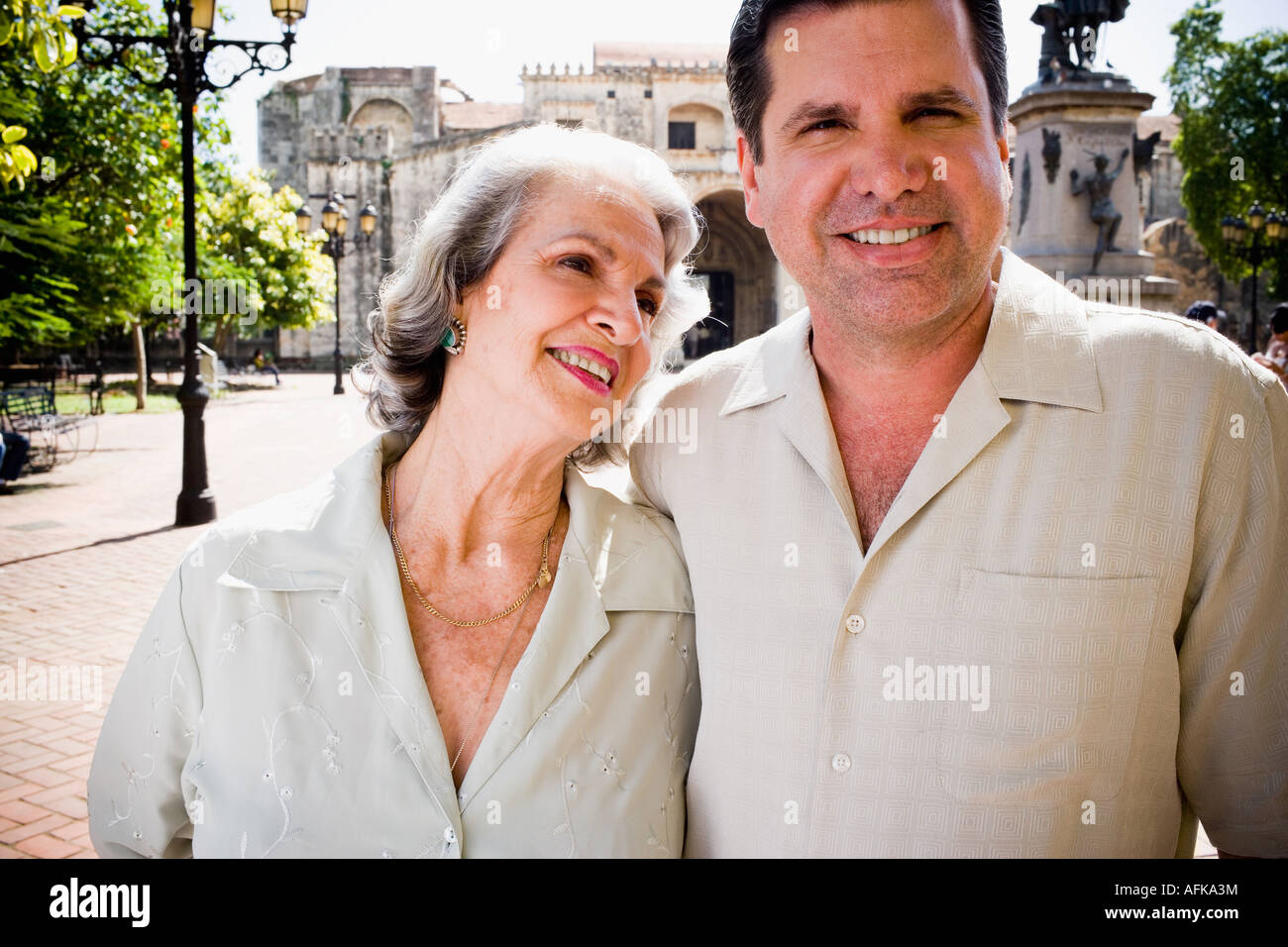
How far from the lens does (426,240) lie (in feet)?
8.13

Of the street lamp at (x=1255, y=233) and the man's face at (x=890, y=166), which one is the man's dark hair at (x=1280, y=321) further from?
the street lamp at (x=1255, y=233)

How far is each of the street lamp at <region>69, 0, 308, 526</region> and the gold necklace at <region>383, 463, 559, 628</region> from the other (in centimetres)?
803

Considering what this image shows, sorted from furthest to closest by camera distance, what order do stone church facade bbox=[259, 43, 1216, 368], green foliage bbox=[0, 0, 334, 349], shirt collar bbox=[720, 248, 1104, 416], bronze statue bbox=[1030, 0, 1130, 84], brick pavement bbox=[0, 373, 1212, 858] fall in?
stone church facade bbox=[259, 43, 1216, 368] → green foliage bbox=[0, 0, 334, 349] → bronze statue bbox=[1030, 0, 1130, 84] → brick pavement bbox=[0, 373, 1212, 858] → shirt collar bbox=[720, 248, 1104, 416]

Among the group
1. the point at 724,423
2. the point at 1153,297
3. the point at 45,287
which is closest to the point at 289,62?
the point at 45,287

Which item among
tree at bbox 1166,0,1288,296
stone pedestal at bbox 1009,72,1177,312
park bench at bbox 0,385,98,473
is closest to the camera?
stone pedestal at bbox 1009,72,1177,312

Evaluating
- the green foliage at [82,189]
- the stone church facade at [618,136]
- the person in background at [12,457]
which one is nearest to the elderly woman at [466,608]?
the person in background at [12,457]

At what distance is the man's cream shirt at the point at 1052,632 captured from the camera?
184 centimetres

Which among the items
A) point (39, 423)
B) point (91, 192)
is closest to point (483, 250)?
point (39, 423)

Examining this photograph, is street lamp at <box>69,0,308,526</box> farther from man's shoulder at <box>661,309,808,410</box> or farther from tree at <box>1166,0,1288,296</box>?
tree at <box>1166,0,1288,296</box>

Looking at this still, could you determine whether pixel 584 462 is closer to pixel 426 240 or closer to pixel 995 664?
pixel 426 240

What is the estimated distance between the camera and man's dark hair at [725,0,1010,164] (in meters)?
2.11

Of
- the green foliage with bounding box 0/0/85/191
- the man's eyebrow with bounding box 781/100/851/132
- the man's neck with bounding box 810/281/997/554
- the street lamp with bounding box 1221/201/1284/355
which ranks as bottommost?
the man's neck with bounding box 810/281/997/554

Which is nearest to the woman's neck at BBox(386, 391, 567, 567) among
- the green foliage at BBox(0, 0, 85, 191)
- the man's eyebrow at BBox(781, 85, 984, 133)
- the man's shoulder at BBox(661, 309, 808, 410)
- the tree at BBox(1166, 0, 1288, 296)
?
the man's shoulder at BBox(661, 309, 808, 410)

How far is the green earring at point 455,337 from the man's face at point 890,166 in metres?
0.88
